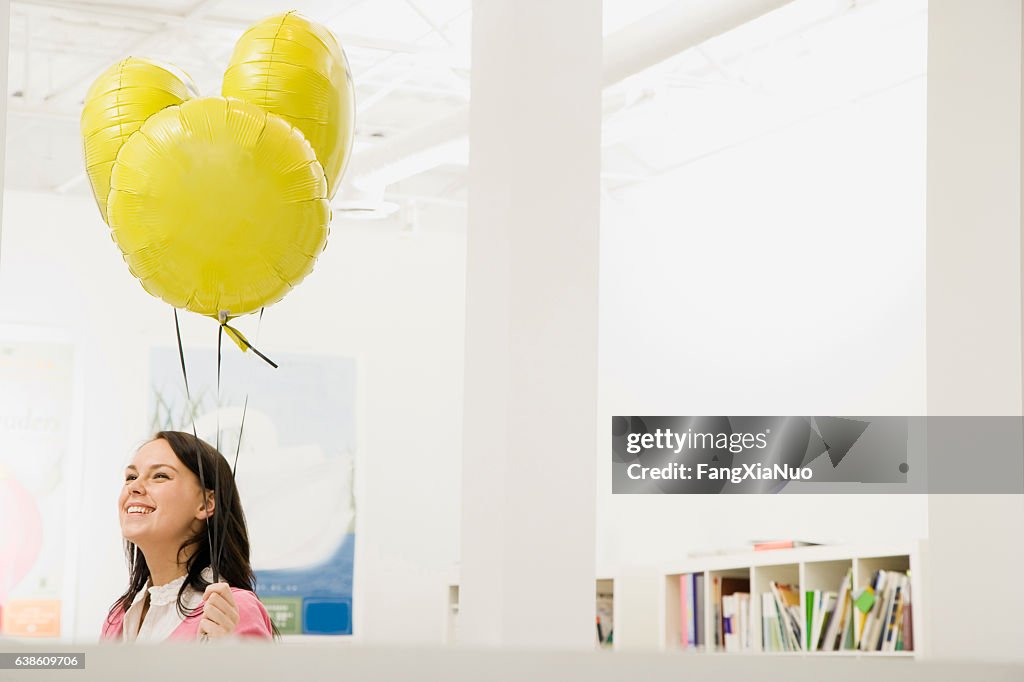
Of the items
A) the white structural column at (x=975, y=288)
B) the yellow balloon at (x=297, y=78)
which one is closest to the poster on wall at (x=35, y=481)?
the yellow balloon at (x=297, y=78)

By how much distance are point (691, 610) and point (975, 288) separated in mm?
3513

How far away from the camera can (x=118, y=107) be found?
8.75 feet

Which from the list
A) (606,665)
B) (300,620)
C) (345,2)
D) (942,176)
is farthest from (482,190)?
(300,620)

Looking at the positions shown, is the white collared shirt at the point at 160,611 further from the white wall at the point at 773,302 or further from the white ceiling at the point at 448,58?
the white wall at the point at 773,302

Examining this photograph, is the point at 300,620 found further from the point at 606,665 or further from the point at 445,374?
the point at 606,665

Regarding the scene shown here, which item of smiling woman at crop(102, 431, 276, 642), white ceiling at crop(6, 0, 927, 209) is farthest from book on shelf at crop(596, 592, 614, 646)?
smiling woman at crop(102, 431, 276, 642)

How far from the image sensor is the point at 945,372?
10.3 ft

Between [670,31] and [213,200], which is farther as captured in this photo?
[670,31]

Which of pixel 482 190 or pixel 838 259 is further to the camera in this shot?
pixel 838 259

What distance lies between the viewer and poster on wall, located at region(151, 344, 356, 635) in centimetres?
788

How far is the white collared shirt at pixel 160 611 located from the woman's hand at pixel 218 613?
0.16m

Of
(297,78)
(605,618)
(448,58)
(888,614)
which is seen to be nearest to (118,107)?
(297,78)

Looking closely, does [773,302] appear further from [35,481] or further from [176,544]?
[176,544]

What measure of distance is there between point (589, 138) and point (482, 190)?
1.04 ft
